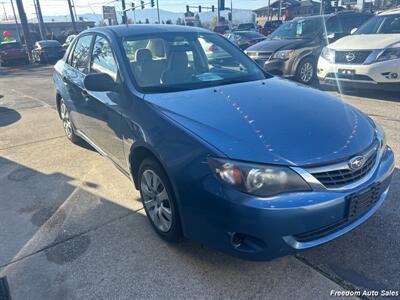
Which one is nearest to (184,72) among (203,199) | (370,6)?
(203,199)

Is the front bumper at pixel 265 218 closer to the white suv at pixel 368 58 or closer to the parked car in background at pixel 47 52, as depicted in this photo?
the white suv at pixel 368 58

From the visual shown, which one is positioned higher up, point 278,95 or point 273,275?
point 278,95

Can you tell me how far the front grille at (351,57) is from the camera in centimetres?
650

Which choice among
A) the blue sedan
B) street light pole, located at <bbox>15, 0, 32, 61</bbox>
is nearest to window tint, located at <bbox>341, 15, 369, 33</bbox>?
the blue sedan

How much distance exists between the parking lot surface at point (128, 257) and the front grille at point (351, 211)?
368 mm

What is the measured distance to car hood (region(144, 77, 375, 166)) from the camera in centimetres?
219

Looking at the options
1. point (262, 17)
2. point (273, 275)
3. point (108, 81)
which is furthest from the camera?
point (262, 17)

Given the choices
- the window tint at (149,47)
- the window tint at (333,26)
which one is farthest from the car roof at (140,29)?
the window tint at (333,26)

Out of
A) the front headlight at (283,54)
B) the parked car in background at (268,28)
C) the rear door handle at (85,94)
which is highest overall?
the rear door handle at (85,94)

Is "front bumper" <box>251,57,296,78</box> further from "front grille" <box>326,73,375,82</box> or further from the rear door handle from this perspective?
the rear door handle

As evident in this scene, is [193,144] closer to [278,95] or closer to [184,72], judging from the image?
[278,95]

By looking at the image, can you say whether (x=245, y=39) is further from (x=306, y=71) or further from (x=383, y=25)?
(x=383, y=25)

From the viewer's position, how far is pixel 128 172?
3.29 meters

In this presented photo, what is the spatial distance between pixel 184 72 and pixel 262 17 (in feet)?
243
